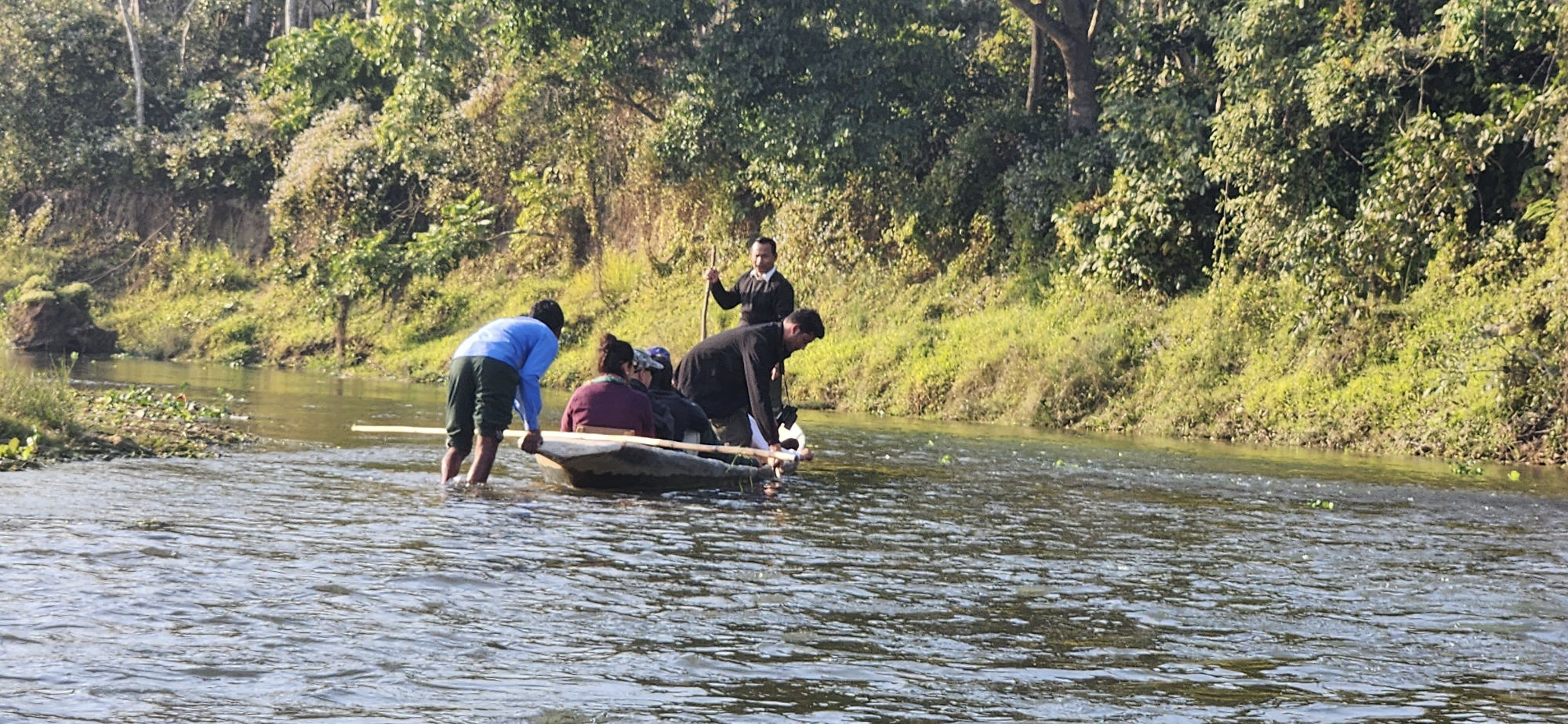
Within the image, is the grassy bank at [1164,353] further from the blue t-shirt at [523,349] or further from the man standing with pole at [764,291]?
the blue t-shirt at [523,349]

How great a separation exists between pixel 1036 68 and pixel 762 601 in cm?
2054

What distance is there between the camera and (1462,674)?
20.9 ft

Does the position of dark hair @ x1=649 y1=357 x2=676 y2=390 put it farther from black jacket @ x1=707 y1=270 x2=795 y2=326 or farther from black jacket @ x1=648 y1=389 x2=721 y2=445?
black jacket @ x1=707 y1=270 x2=795 y2=326

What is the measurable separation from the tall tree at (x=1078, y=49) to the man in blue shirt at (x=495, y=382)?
14.8 meters

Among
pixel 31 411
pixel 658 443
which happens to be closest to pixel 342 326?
pixel 31 411

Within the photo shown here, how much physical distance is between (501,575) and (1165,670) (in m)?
3.27

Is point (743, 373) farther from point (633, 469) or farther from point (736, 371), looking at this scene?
point (633, 469)

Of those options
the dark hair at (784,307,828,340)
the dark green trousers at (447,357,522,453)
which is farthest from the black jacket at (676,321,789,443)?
the dark green trousers at (447,357,522,453)

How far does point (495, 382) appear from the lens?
1171cm

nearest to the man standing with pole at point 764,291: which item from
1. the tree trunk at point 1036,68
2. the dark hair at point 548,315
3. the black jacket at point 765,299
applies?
the black jacket at point 765,299

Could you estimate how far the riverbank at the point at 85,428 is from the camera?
1221cm

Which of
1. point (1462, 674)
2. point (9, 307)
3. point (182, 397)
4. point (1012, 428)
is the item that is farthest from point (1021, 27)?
point (1462, 674)

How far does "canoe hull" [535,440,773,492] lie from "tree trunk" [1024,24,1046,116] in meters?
15.2

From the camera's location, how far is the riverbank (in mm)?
12211
